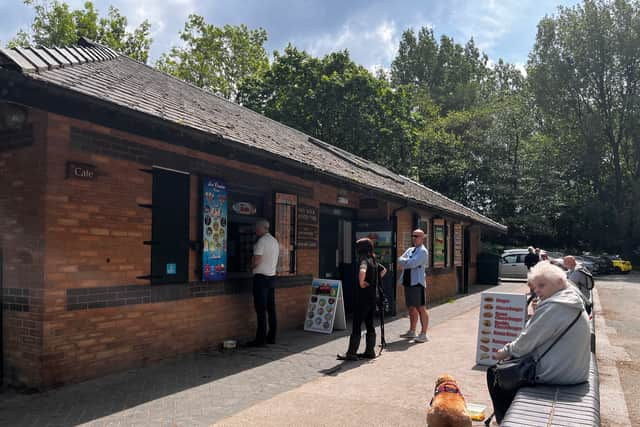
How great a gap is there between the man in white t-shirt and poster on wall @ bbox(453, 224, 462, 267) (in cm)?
1095

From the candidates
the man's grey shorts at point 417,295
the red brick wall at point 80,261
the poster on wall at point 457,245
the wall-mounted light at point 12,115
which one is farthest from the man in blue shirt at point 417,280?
the poster on wall at point 457,245

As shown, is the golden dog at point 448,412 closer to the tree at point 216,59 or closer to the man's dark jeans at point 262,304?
the man's dark jeans at point 262,304

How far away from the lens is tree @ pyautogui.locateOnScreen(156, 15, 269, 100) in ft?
112

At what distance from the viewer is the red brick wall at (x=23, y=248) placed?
498 centimetres

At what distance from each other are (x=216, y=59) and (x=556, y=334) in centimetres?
3458

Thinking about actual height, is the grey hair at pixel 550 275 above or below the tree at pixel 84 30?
below

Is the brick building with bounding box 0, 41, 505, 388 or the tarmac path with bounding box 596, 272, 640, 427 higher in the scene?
the brick building with bounding box 0, 41, 505, 388

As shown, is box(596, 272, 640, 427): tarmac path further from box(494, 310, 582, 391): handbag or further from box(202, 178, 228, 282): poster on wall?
box(202, 178, 228, 282): poster on wall

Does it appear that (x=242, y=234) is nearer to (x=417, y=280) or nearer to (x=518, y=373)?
(x=417, y=280)

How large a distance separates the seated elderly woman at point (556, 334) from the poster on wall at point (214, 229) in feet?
14.7

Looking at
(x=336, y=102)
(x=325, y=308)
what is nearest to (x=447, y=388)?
(x=325, y=308)

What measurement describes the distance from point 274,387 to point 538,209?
111 ft

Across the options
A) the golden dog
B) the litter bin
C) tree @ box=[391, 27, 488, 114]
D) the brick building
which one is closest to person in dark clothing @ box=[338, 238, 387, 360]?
the brick building

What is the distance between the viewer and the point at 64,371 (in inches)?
199
